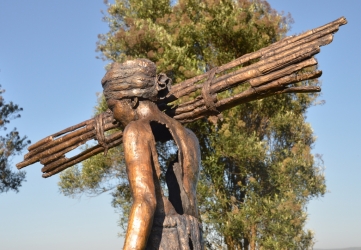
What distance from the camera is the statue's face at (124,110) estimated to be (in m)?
4.93

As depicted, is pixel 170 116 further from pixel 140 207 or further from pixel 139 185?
pixel 140 207

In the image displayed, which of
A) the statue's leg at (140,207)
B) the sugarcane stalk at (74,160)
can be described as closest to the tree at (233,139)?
the sugarcane stalk at (74,160)

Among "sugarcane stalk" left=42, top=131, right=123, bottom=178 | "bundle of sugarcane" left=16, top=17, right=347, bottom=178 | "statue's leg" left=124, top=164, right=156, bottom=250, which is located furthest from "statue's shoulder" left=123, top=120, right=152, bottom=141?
"sugarcane stalk" left=42, top=131, right=123, bottom=178

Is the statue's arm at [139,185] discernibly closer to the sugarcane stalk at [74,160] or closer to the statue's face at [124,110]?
the statue's face at [124,110]

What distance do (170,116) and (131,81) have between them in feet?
2.41

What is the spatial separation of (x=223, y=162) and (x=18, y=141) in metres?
5.76

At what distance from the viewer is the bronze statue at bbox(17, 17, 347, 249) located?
4.37 meters

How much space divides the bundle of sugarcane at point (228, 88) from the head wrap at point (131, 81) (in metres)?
0.35

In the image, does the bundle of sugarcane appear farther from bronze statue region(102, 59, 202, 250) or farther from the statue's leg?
the statue's leg

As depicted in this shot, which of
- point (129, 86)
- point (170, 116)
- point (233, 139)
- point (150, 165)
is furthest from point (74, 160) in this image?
point (233, 139)

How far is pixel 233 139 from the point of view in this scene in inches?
607

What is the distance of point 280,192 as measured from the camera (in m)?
16.1

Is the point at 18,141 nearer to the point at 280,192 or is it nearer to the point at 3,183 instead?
the point at 3,183

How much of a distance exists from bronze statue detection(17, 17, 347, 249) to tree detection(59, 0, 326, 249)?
10.1m
